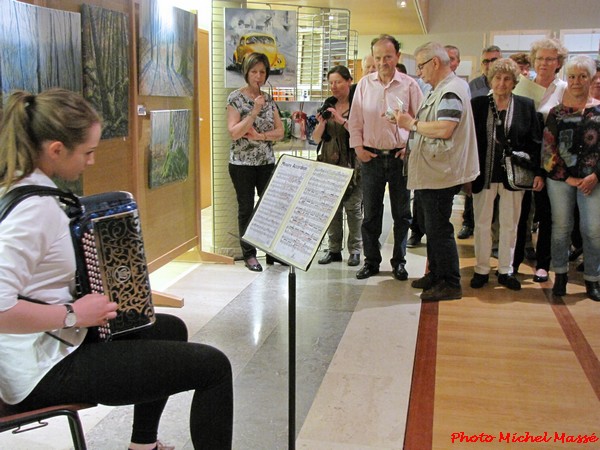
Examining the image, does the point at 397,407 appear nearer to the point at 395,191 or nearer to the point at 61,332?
the point at 61,332

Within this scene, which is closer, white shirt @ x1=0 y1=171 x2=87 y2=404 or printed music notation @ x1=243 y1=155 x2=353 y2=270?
white shirt @ x1=0 y1=171 x2=87 y2=404

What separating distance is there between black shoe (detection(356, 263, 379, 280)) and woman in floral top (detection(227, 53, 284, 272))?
28.4 inches

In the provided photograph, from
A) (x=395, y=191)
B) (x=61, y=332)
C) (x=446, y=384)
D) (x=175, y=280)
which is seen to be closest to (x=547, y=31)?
(x=395, y=191)

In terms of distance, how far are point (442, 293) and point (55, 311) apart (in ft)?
9.24

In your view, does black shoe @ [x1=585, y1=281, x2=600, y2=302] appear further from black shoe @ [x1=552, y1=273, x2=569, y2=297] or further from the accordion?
the accordion

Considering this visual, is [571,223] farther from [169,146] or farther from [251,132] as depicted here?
[169,146]

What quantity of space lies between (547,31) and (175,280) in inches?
335

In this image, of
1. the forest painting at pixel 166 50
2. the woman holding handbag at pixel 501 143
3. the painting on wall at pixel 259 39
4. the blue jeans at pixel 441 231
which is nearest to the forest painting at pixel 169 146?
the forest painting at pixel 166 50

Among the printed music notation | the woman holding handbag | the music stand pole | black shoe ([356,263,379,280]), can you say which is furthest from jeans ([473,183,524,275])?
the music stand pole

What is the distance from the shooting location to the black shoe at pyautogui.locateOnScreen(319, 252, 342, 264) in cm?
473

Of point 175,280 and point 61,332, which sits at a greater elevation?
point 61,332

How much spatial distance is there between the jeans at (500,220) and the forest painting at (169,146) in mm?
1950

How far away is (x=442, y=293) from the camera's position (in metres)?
3.89

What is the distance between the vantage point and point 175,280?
14.1ft
